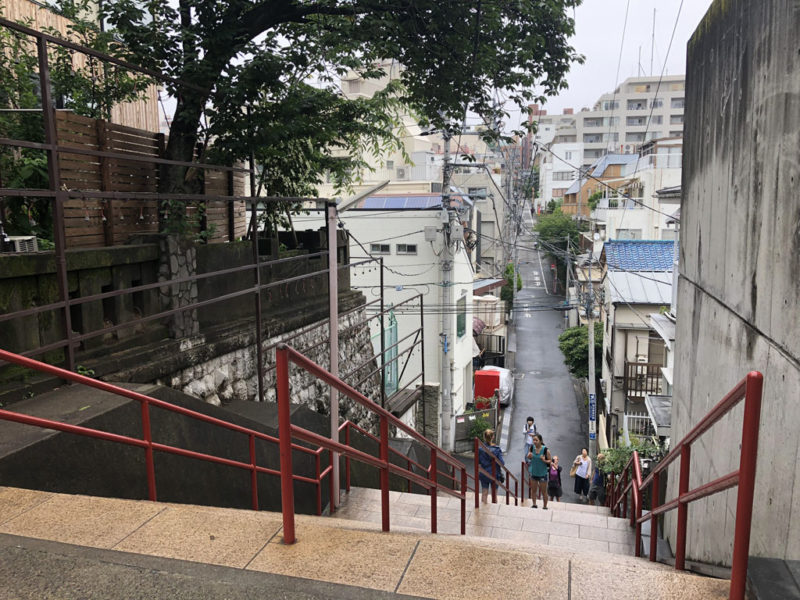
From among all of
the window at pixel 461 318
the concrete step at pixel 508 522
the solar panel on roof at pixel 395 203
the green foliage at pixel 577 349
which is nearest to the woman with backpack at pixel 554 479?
the concrete step at pixel 508 522

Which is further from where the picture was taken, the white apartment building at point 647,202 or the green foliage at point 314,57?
the white apartment building at point 647,202

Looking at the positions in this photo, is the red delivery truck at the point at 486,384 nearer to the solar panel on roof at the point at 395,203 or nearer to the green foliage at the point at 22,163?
the solar panel on roof at the point at 395,203

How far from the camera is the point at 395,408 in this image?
11.3 metres

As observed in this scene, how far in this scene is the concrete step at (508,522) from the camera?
20.2ft

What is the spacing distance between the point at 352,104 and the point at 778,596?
7787 mm

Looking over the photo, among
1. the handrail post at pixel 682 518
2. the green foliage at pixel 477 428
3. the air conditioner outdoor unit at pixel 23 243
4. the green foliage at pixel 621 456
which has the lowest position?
the green foliage at pixel 477 428

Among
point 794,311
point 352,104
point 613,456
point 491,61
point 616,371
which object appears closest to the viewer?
point 794,311

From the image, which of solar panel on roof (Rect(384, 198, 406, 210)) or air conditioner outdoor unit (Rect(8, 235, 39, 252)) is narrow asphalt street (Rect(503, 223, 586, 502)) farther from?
air conditioner outdoor unit (Rect(8, 235, 39, 252))

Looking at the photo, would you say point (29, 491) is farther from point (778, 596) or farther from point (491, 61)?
point (491, 61)

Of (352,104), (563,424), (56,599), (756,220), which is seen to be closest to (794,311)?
(756,220)

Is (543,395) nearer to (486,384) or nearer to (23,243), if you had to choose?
(486,384)

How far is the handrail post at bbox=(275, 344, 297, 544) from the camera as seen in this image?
8.25 feet

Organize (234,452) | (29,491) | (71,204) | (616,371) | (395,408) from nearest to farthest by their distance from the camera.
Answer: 1. (29,491)
2. (234,452)
3. (71,204)
4. (395,408)
5. (616,371)

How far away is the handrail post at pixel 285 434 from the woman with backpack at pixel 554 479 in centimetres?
956
